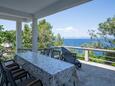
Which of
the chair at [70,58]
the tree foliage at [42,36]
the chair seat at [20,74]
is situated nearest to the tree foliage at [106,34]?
the tree foliage at [42,36]

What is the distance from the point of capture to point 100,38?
10.9 m

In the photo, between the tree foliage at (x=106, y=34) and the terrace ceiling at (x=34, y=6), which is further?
the tree foliage at (x=106, y=34)

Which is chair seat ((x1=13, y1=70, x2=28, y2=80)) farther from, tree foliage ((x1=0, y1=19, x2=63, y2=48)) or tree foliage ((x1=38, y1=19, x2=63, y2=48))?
tree foliage ((x1=38, y1=19, x2=63, y2=48))

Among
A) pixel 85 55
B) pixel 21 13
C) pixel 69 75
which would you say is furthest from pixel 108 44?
pixel 69 75

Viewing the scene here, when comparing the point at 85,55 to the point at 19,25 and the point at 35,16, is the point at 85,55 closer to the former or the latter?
the point at 35,16

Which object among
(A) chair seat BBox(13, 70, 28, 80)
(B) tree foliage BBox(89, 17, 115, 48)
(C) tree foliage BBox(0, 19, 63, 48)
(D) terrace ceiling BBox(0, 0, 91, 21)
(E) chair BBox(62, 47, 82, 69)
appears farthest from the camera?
(C) tree foliage BBox(0, 19, 63, 48)

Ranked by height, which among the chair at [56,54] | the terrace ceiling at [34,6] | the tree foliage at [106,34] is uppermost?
the terrace ceiling at [34,6]

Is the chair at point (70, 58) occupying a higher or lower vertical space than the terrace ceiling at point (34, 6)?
lower

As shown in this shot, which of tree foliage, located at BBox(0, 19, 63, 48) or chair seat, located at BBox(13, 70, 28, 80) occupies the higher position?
tree foliage, located at BBox(0, 19, 63, 48)

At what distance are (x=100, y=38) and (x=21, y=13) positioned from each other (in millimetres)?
7465

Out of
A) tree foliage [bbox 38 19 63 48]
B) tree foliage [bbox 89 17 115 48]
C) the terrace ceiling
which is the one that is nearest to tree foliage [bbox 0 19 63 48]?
tree foliage [bbox 38 19 63 48]

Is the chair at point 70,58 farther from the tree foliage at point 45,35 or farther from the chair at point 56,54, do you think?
the tree foliage at point 45,35

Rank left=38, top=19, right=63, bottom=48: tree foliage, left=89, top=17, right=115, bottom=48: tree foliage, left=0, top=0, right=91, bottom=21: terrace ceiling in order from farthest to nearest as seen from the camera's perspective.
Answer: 1. left=38, top=19, right=63, bottom=48: tree foliage
2. left=89, top=17, right=115, bottom=48: tree foliage
3. left=0, top=0, right=91, bottom=21: terrace ceiling

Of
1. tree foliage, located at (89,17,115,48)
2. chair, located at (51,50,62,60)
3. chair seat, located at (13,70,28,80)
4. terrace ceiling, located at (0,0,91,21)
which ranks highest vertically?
terrace ceiling, located at (0,0,91,21)
